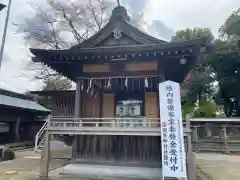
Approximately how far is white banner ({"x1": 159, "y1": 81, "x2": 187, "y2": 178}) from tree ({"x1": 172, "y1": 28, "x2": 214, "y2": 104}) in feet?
62.5

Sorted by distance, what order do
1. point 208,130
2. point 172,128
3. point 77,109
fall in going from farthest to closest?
1. point 208,130
2. point 77,109
3. point 172,128

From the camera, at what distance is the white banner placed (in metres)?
6.11

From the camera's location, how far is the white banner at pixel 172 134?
20.0 feet

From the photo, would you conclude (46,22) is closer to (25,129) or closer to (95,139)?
(25,129)

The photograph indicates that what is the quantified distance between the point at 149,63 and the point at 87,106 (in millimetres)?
3076

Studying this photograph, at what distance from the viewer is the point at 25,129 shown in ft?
74.0

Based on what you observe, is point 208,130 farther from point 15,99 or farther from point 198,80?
point 15,99

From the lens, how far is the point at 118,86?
28.5ft

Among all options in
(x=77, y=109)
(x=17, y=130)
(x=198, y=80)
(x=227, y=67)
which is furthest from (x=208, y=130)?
(x=17, y=130)

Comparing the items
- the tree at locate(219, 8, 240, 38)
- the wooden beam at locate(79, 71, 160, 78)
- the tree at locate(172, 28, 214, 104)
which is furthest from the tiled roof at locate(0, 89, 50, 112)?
the tree at locate(219, 8, 240, 38)

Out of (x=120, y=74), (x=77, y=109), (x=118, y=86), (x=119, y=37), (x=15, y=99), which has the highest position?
(x=119, y=37)

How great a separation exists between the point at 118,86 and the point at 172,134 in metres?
3.27

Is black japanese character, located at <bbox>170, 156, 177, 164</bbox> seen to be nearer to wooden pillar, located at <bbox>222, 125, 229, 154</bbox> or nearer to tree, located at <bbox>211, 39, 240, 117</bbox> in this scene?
wooden pillar, located at <bbox>222, 125, 229, 154</bbox>

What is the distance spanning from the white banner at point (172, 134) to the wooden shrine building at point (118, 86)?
556 millimetres
